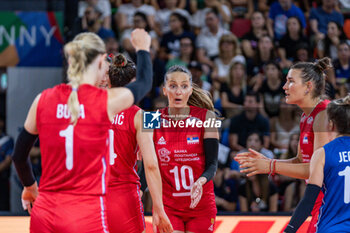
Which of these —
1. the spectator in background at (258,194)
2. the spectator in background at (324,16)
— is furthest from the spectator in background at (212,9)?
the spectator in background at (258,194)

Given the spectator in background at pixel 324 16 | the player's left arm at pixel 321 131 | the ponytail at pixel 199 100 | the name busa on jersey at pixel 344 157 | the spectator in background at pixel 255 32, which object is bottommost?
the name busa on jersey at pixel 344 157

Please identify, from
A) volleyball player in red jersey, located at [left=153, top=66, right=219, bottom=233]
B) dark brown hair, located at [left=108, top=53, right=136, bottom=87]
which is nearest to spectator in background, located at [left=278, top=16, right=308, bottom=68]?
volleyball player in red jersey, located at [left=153, top=66, right=219, bottom=233]

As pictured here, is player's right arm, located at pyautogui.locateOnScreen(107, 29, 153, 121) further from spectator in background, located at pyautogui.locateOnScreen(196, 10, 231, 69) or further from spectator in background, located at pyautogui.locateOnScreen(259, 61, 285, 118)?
spectator in background, located at pyautogui.locateOnScreen(196, 10, 231, 69)

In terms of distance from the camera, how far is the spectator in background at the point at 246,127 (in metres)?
7.58

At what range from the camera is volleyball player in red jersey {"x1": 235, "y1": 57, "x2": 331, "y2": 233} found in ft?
13.2

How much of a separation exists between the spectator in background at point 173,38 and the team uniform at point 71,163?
6.07 meters

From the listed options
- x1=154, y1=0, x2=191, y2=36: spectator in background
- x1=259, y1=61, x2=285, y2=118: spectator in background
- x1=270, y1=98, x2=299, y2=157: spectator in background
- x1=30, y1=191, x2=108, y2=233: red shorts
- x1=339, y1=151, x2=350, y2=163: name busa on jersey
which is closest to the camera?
x1=30, y1=191, x2=108, y2=233: red shorts

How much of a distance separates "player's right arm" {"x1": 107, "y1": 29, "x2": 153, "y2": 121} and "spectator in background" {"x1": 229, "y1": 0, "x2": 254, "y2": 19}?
6.75 metres

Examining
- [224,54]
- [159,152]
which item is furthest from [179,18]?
[159,152]

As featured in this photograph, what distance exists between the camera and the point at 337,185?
3303 millimetres

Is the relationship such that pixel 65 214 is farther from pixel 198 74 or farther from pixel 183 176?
pixel 198 74

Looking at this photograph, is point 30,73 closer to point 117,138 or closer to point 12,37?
point 12,37

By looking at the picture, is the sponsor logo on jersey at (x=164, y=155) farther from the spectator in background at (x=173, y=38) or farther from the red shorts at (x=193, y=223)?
the spectator in background at (x=173, y=38)

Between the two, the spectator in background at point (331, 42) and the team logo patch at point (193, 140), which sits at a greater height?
the spectator in background at point (331, 42)
